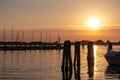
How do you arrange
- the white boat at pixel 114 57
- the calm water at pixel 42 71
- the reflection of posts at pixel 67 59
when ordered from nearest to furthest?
1. the calm water at pixel 42 71
2. the reflection of posts at pixel 67 59
3. the white boat at pixel 114 57

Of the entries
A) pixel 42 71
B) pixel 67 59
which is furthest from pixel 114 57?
pixel 67 59

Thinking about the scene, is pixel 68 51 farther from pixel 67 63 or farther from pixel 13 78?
pixel 13 78

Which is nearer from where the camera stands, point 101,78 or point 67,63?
point 101,78

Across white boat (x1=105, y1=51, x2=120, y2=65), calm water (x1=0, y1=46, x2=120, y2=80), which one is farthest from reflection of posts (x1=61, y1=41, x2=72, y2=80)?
white boat (x1=105, y1=51, x2=120, y2=65)

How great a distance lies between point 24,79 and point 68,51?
811cm

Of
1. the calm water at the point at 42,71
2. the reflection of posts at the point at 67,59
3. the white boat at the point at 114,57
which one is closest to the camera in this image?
the calm water at the point at 42,71

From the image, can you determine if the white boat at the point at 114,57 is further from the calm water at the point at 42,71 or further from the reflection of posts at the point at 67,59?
the reflection of posts at the point at 67,59

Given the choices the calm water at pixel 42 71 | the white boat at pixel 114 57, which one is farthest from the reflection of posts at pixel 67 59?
the white boat at pixel 114 57

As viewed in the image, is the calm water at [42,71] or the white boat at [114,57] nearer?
the calm water at [42,71]

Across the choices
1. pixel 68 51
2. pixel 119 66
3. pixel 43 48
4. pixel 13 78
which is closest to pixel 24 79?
pixel 13 78

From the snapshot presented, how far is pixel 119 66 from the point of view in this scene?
55.3 meters

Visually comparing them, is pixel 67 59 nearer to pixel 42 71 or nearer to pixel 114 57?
pixel 42 71

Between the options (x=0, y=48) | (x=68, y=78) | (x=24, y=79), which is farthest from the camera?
(x=0, y=48)

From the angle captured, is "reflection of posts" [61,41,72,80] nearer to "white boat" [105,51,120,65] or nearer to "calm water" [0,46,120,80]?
"calm water" [0,46,120,80]
